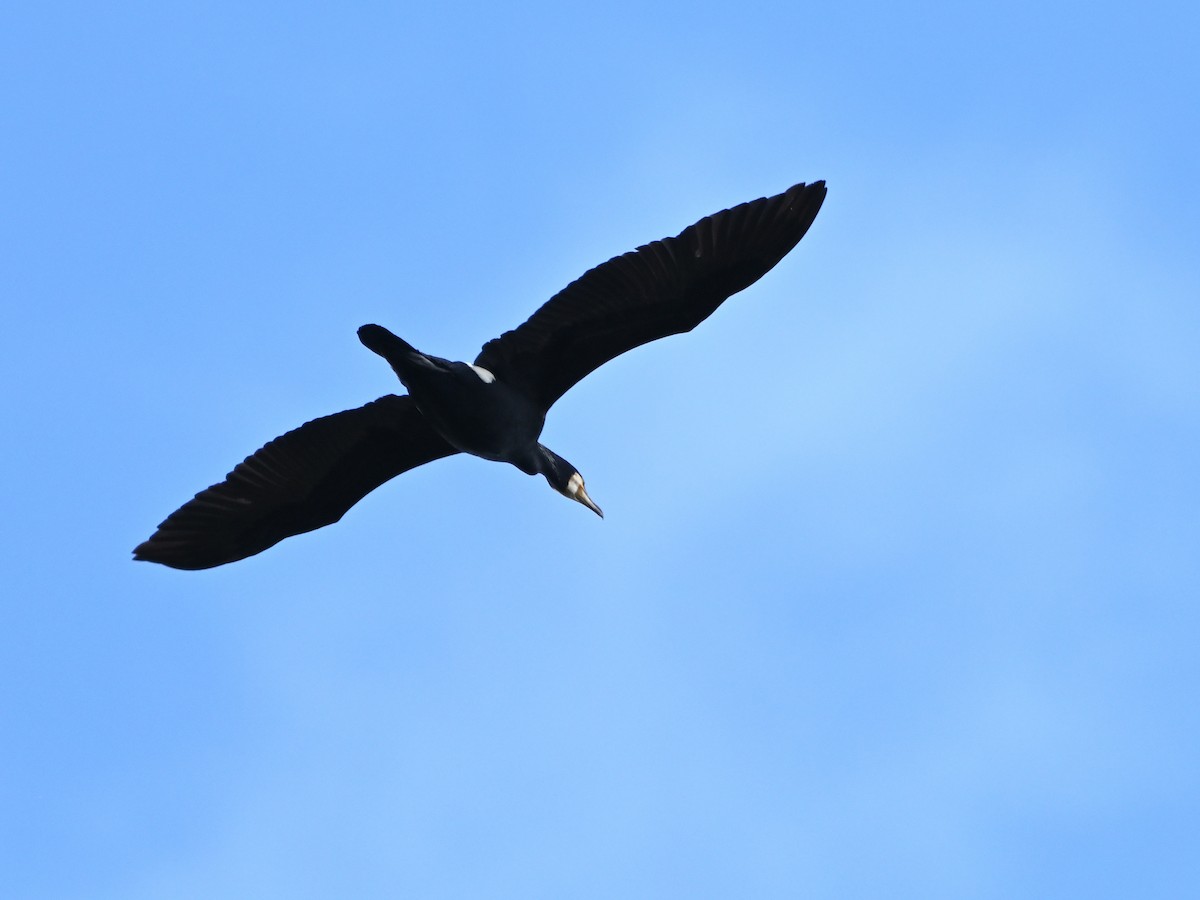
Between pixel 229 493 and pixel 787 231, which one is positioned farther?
pixel 229 493

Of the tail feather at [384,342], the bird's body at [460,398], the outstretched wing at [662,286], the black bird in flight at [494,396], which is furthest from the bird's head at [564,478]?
the tail feather at [384,342]

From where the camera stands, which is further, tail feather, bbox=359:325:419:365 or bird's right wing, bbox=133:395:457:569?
bird's right wing, bbox=133:395:457:569

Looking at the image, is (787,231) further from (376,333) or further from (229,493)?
(229,493)

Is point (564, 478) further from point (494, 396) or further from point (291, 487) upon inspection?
point (291, 487)

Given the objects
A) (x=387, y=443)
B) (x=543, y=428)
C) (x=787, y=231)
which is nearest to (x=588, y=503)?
(x=543, y=428)

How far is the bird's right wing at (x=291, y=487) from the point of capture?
13016 mm

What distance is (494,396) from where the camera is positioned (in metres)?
12.3

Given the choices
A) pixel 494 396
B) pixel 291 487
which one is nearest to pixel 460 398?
pixel 494 396

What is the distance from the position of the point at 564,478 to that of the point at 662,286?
1.92m

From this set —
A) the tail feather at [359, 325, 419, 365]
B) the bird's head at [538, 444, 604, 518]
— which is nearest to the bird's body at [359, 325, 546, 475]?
the tail feather at [359, 325, 419, 365]

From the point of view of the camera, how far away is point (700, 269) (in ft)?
39.7

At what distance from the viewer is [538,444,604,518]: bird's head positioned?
13.2 meters

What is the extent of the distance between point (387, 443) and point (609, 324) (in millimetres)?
2097

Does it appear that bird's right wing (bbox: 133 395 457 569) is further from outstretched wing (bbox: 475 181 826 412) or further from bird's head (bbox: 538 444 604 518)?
outstretched wing (bbox: 475 181 826 412)
